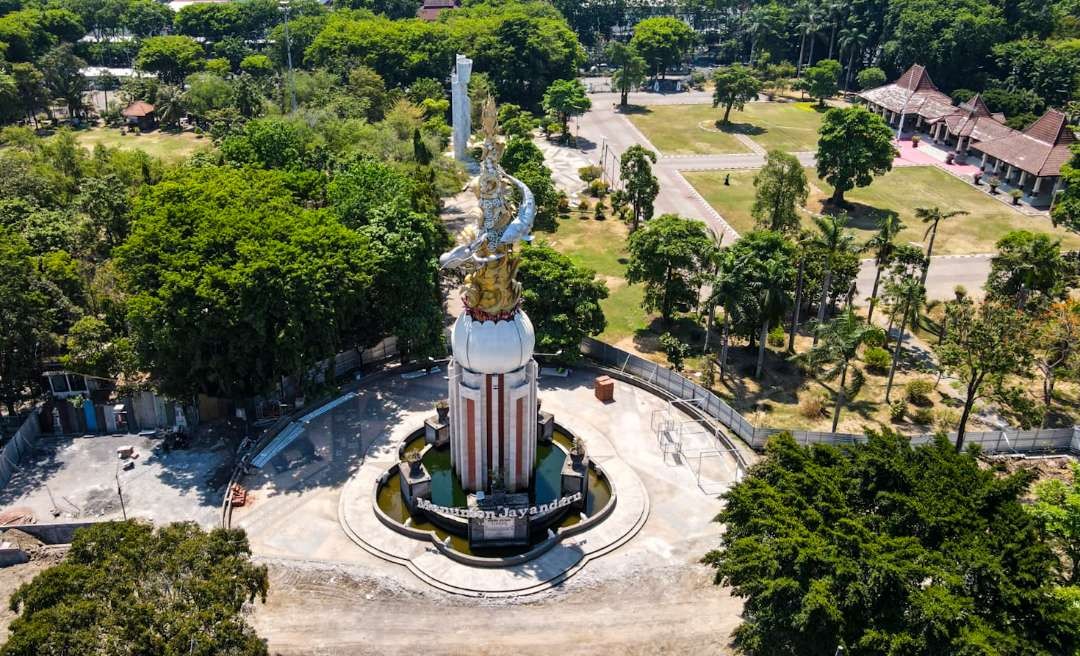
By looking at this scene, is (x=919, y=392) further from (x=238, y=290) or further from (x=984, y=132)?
(x=984, y=132)

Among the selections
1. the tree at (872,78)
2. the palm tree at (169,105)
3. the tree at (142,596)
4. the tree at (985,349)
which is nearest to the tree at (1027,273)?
the tree at (985,349)

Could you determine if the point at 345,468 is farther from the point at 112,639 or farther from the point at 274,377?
the point at 112,639

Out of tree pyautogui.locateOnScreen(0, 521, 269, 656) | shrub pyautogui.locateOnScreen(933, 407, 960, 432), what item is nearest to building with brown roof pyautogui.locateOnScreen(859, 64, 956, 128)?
shrub pyautogui.locateOnScreen(933, 407, 960, 432)

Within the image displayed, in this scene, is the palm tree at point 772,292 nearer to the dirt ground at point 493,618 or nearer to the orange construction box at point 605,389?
the orange construction box at point 605,389

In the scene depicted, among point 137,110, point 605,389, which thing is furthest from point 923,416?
point 137,110

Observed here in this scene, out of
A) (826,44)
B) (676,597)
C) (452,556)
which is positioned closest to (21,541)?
(452,556)
